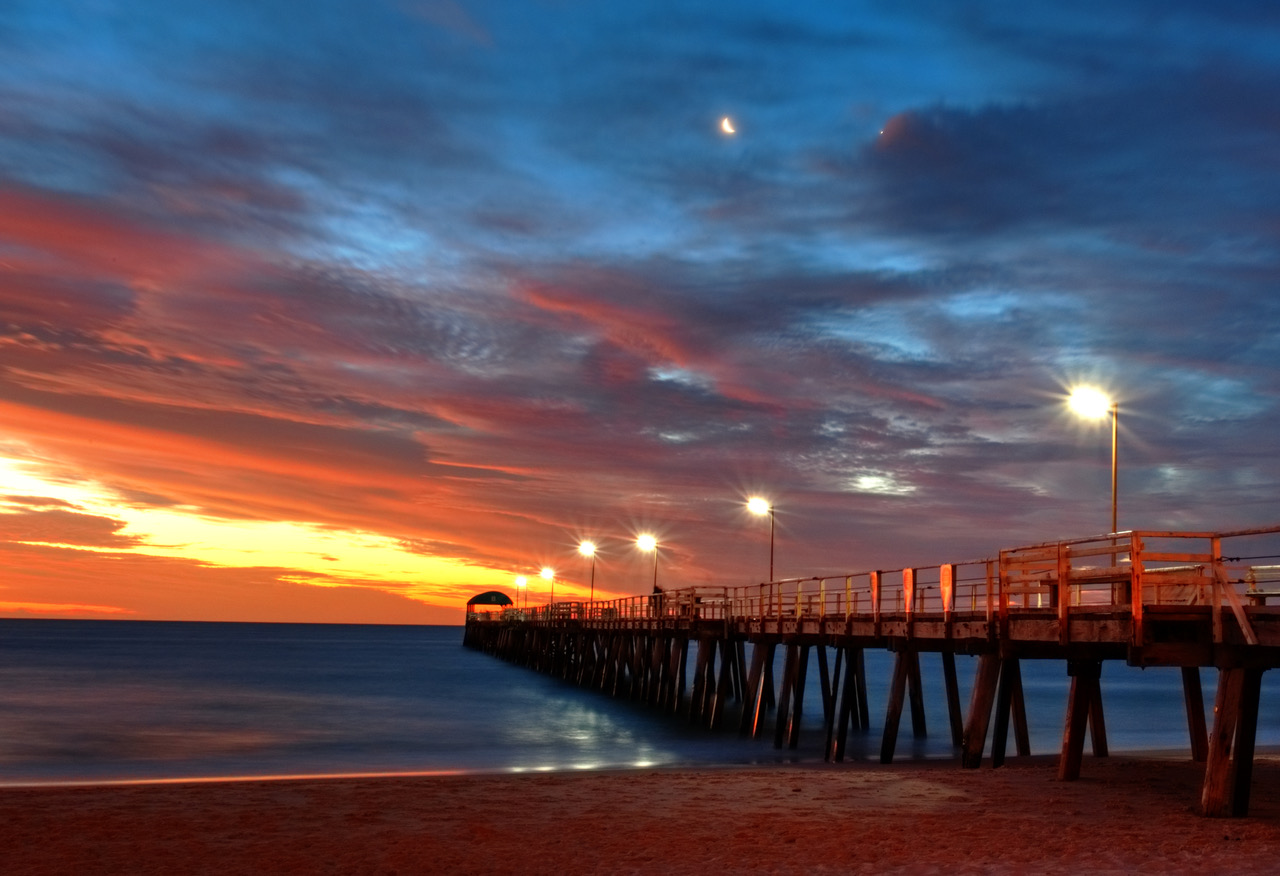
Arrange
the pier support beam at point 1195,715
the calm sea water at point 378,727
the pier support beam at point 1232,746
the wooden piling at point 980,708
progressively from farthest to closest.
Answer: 1. the calm sea water at point 378,727
2. the pier support beam at point 1195,715
3. the wooden piling at point 980,708
4. the pier support beam at point 1232,746

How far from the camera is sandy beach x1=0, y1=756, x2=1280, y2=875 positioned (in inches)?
431

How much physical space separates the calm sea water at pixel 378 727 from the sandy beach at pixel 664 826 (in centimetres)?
1133

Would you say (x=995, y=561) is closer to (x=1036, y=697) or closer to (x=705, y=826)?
(x=705, y=826)

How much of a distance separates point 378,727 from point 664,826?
3066cm

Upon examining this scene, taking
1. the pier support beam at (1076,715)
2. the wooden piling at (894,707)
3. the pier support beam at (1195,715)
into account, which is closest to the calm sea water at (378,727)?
the wooden piling at (894,707)

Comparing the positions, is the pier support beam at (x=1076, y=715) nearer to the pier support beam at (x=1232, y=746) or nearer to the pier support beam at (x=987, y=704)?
the pier support beam at (x=987, y=704)

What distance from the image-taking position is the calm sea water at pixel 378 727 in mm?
28922

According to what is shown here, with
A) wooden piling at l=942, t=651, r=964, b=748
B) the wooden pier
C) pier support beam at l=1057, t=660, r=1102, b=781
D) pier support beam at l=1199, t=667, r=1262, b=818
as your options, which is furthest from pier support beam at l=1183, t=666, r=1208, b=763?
pier support beam at l=1199, t=667, r=1262, b=818

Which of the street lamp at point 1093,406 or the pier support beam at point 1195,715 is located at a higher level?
the street lamp at point 1093,406

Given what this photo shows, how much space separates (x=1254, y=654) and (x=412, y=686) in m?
57.8

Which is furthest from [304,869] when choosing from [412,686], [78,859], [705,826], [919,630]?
[412,686]

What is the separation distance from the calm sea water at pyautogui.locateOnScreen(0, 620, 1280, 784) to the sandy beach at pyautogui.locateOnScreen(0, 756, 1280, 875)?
11.3 meters

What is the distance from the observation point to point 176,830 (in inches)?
506

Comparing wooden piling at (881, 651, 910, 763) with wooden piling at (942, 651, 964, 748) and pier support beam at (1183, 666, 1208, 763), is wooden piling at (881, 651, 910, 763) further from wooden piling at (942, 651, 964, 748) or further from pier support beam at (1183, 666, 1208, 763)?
wooden piling at (942, 651, 964, 748)
